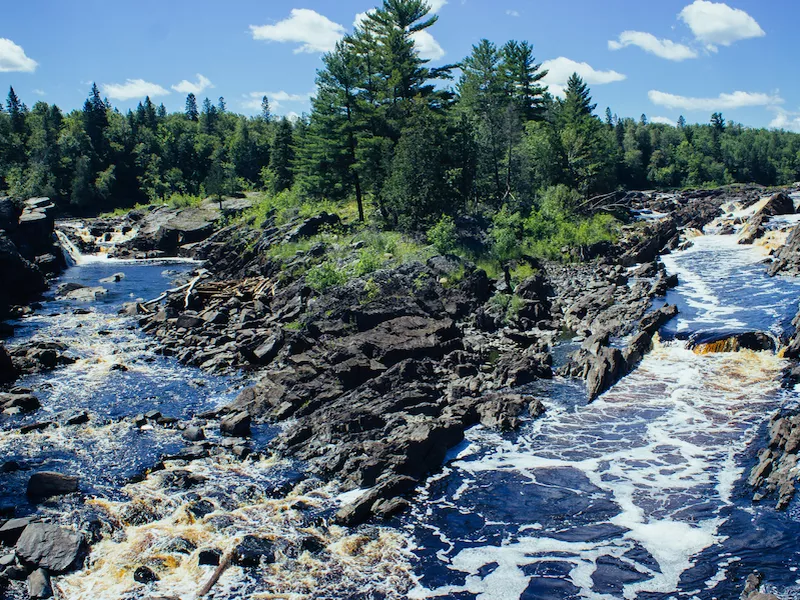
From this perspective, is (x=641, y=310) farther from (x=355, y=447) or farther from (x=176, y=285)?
(x=176, y=285)

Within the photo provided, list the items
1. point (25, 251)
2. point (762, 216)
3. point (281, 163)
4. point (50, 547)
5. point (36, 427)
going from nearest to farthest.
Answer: point (50, 547) → point (36, 427) → point (25, 251) → point (762, 216) → point (281, 163)

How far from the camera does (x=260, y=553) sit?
17.6 metres

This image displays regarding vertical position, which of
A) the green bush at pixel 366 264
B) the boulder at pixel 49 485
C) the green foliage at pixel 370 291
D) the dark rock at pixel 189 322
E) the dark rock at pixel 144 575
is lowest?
the dark rock at pixel 144 575

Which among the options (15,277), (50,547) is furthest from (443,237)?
(15,277)

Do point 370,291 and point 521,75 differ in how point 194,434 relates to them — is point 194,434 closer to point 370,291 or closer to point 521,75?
point 370,291

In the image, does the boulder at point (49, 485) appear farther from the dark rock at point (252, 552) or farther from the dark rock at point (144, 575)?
the dark rock at point (252, 552)

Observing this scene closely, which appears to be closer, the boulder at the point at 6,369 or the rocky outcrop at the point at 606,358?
the rocky outcrop at the point at 606,358

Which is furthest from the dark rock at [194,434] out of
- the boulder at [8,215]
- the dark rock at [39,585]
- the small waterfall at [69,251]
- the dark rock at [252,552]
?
A: the small waterfall at [69,251]

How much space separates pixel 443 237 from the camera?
155 ft

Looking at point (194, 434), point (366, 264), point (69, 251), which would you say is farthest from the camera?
point (69, 251)

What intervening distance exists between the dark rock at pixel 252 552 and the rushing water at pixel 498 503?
1.04 ft

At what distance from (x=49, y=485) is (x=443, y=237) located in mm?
32456

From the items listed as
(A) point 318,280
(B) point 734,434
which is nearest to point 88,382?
(A) point 318,280

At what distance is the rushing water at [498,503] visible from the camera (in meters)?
16.4
